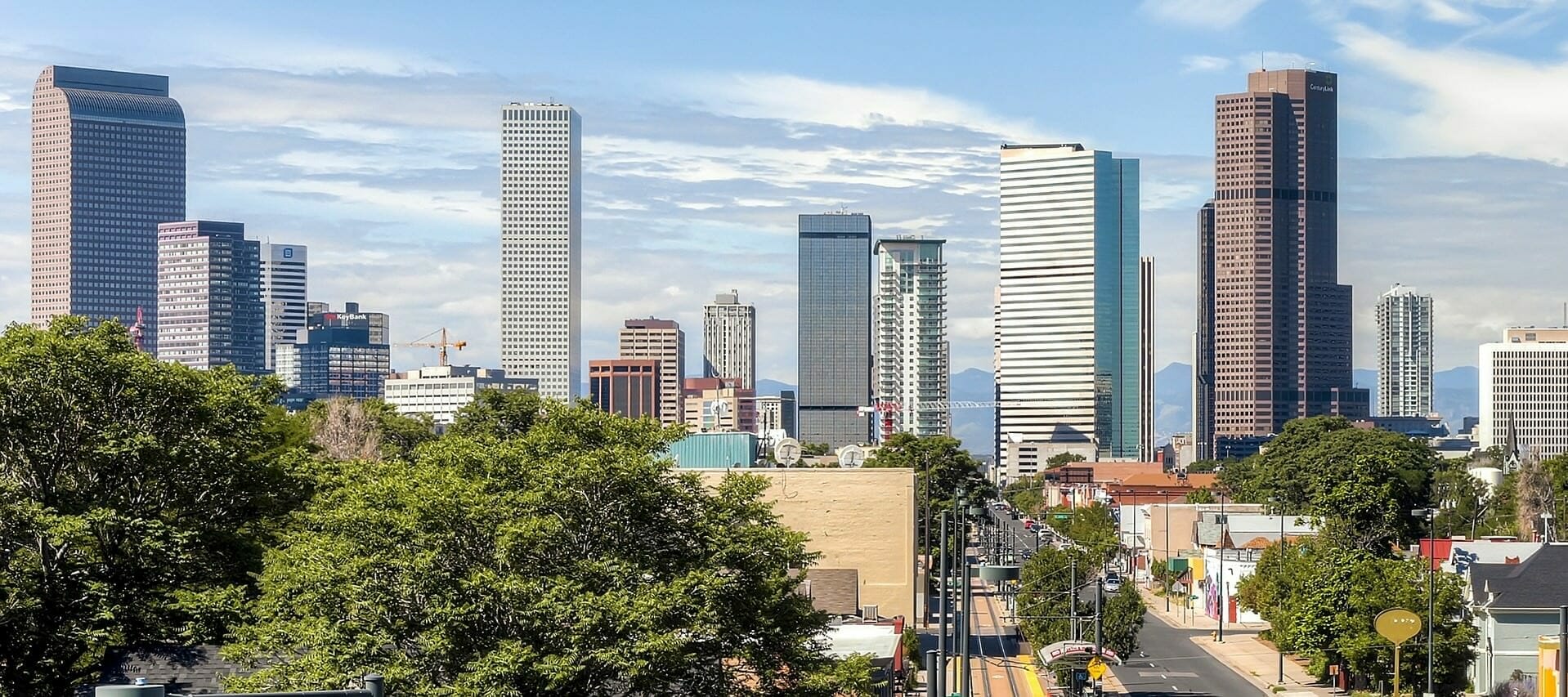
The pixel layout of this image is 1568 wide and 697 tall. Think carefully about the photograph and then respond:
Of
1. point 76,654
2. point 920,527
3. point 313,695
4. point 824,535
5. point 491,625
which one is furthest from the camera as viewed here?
point 920,527

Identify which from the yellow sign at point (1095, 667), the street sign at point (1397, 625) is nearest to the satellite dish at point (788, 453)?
the yellow sign at point (1095, 667)

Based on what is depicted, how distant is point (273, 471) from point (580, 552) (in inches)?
634

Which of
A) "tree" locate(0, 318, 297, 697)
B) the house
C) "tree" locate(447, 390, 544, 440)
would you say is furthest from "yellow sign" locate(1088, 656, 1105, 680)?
"tree" locate(447, 390, 544, 440)

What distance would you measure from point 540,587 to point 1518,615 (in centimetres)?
5220

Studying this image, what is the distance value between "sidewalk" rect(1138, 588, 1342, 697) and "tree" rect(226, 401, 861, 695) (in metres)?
45.5

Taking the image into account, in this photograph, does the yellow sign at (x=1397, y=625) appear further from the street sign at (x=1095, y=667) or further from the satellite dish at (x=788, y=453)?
the satellite dish at (x=788, y=453)

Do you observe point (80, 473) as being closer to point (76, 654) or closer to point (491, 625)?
point (76, 654)

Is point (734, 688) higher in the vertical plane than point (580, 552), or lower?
lower

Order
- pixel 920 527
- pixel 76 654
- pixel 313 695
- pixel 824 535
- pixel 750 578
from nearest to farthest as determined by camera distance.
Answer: pixel 313 695 → pixel 750 578 → pixel 76 654 → pixel 824 535 → pixel 920 527

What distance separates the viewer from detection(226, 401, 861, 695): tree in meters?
42.4

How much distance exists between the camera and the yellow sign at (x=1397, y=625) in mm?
74500

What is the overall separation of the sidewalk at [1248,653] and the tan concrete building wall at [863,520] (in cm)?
1817

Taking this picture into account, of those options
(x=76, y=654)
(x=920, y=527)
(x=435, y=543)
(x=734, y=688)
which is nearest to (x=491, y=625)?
(x=435, y=543)

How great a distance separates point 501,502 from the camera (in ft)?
147
